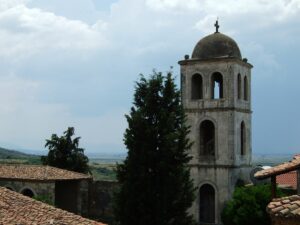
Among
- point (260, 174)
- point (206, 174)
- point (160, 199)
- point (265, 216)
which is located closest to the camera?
point (260, 174)

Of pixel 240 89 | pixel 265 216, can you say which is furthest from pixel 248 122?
pixel 265 216

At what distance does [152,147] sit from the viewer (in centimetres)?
2538

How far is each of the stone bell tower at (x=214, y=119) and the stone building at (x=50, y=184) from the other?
6592 millimetres

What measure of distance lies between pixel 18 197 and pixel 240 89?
19654 mm

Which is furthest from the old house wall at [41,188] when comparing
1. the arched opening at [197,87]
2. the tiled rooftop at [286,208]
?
the tiled rooftop at [286,208]

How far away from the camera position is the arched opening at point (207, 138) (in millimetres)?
32000

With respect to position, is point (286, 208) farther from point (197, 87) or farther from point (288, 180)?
point (197, 87)

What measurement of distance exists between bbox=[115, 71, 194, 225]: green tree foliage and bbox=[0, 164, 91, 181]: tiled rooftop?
5969 mm

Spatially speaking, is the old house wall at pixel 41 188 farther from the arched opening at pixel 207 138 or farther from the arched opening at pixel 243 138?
the arched opening at pixel 243 138

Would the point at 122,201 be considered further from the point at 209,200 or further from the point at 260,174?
the point at 260,174

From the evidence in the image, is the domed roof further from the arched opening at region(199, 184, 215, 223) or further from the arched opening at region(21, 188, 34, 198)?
the arched opening at region(21, 188, 34, 198)

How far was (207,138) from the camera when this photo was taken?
32750 mm

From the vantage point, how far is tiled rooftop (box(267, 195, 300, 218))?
11570 mm

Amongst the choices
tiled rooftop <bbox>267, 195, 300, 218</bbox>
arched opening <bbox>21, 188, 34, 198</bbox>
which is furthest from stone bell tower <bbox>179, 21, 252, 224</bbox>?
tiled rooftop <bbox>267, 195, 300, 218</bbox>
